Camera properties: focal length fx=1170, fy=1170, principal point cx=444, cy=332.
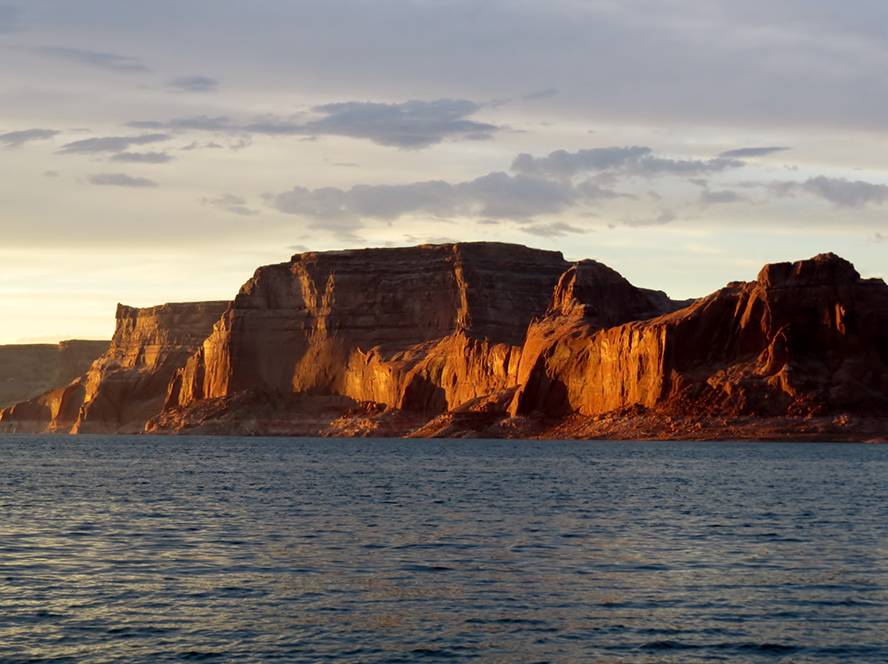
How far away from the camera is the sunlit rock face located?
15662 cm

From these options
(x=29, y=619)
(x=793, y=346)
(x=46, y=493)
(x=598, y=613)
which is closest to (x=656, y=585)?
(x=598, y=613)

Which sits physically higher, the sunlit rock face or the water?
the sunlit rock face

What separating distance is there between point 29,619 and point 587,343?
163 m

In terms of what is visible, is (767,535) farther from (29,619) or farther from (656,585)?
(29,619)

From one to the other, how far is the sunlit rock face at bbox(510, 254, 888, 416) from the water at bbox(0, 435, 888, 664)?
291 feet

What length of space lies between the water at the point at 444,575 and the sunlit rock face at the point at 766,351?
88.7 m

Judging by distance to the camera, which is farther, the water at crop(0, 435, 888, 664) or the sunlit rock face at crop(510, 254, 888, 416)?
the sunlit rock face at crop(510, 254, 888, 416)

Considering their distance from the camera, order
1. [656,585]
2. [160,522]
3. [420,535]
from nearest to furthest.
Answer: [656,585] < [420,535] < [160,522]

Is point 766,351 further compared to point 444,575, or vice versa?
point 766,351

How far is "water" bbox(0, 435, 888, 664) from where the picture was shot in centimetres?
2582

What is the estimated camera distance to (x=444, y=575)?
34.3 m

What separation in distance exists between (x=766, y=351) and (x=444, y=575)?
449 ft

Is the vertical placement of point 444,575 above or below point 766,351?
below

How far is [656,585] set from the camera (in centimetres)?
3269
